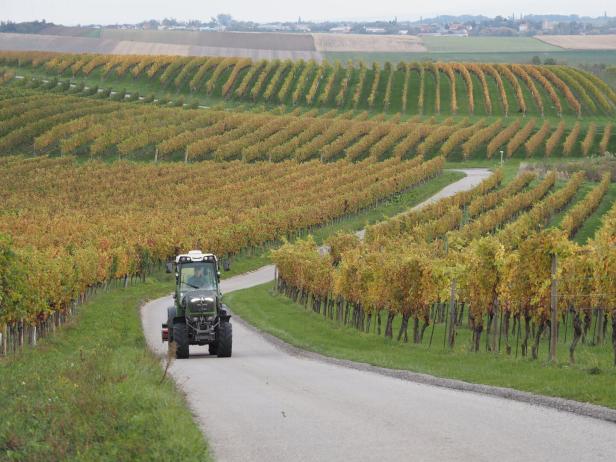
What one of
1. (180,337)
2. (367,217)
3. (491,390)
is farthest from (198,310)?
(367,217)

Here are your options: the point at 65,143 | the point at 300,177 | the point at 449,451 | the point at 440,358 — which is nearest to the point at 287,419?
the point at 449,451

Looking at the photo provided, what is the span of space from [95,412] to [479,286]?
23.4m

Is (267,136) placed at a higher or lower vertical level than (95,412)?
lower

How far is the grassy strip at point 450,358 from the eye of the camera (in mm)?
25312

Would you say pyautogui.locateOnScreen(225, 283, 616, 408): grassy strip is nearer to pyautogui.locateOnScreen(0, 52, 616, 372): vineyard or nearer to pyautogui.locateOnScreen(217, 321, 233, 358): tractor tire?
pyautogui.locateOnScreen(0, 52, 616, 372): vineyard

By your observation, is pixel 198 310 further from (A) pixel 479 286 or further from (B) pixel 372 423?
(B) pixel 372 423

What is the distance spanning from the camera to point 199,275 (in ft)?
126

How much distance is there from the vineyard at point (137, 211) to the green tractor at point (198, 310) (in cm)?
618

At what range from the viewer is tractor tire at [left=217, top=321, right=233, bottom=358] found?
37.9 meters

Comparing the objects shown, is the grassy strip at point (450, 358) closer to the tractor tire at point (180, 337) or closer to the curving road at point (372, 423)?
the curving road at point (372, 423)

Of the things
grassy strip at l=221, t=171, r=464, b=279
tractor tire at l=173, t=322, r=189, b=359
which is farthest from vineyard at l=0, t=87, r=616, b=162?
tractor tire at l=173, t=322, r=189, b=359

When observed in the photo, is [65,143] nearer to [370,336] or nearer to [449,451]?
[370,336]

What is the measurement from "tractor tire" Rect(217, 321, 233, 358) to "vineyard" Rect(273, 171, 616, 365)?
7.48 meters

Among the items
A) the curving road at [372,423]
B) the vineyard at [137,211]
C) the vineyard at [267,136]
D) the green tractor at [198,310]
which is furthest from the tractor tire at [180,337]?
the vineyard at [267,136]
